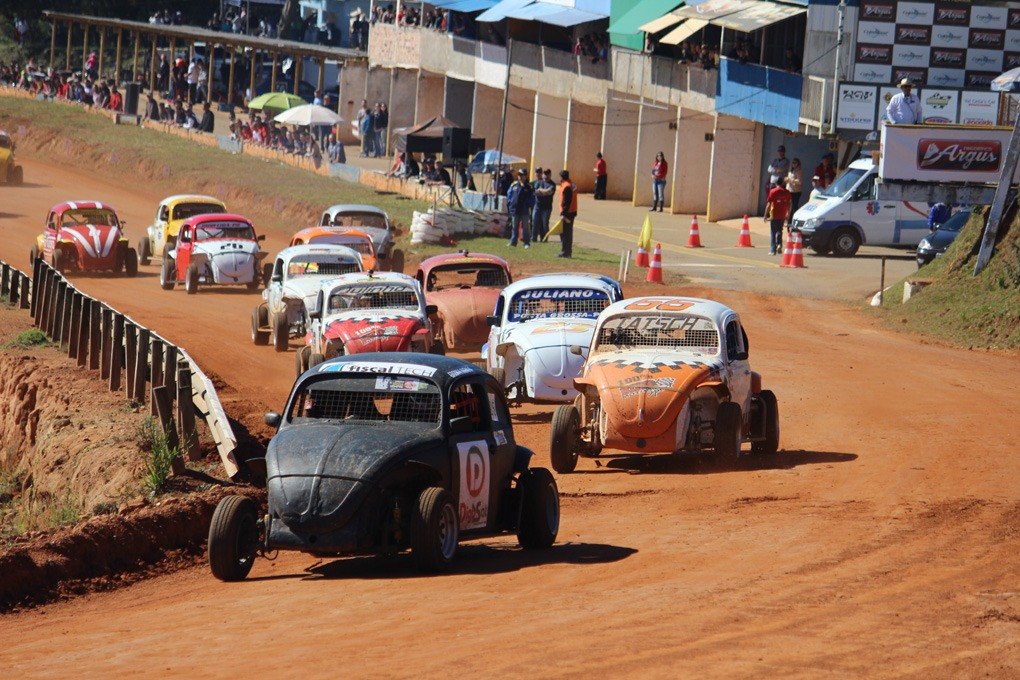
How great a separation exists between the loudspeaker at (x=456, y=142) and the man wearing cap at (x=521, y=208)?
2.18 meters

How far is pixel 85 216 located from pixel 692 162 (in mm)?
17829

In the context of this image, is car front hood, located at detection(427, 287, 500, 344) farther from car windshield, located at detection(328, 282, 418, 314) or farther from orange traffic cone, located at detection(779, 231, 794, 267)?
orange traffic cone, located at detection(779, 231, 794, 267)

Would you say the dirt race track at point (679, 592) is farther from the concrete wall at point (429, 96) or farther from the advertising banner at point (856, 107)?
the concrete wall at point (429, 96)

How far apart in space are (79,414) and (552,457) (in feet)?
19.7

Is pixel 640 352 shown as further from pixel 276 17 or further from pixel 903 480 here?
pixel 276 17

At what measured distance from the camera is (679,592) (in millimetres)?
9742

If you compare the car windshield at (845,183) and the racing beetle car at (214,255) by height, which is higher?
the car windshield at (845,183)

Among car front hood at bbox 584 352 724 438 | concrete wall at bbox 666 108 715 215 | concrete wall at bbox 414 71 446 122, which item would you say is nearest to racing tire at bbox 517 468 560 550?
car front hood at bbox 584 352 724 438

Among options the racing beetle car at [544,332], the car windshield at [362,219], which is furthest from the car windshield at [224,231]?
the racing beetle car at [544,332]

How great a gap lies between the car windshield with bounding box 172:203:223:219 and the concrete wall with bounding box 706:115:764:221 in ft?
47.7

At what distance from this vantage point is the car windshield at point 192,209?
108 ft

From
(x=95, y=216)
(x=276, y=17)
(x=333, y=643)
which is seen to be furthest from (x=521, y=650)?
(x=276, y=17)

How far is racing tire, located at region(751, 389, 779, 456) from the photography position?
15562 millimetres

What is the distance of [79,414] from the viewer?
17.6 m
